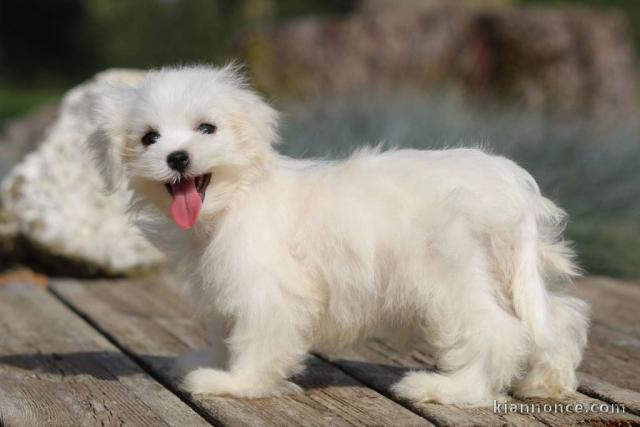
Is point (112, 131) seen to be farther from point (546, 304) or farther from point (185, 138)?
point (546, 304)

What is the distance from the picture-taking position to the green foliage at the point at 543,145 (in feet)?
24.8

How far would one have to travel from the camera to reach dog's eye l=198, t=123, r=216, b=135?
3467mm

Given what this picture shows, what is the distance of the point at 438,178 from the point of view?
11.2 feet

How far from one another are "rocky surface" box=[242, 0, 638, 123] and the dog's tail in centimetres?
659

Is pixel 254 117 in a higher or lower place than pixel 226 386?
higher

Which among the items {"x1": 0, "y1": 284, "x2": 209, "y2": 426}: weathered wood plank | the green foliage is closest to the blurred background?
the green foliage

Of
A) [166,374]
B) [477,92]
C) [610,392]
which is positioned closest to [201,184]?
[166,374]

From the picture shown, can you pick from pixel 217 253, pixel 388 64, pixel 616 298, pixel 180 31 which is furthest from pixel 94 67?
pixel 217 253

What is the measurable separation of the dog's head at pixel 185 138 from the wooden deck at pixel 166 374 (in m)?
0.70

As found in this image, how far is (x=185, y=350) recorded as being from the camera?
14.8 feet

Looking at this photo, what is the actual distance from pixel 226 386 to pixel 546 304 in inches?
46.3

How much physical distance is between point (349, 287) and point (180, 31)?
1858 centimetres

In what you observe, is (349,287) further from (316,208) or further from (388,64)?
(388,64)

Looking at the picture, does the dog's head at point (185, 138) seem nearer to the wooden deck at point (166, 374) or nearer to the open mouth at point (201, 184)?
the open mouth at point (201, 184)
